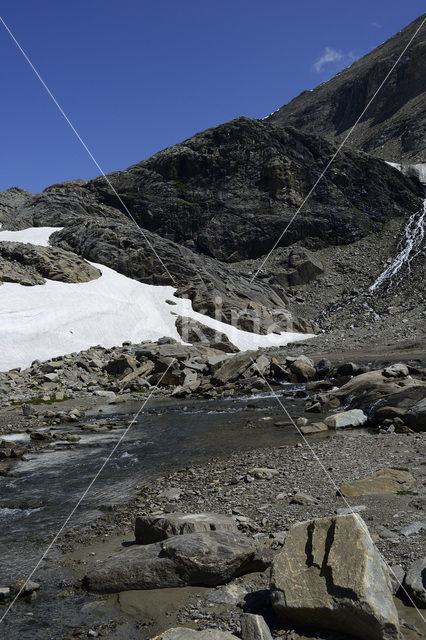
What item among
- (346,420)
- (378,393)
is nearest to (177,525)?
(346,420)

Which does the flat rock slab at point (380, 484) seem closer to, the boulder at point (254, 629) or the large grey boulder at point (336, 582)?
the large grey boulder at point (336, 582)

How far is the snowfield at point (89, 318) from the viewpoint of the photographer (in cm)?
3553

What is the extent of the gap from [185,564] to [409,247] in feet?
262

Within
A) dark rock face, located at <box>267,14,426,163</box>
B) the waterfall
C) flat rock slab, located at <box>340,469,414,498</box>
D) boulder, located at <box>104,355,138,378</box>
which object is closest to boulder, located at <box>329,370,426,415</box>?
flat rock slab, located at <box>340,469,414,498</box>

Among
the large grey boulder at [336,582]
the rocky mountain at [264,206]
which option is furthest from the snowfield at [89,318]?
the large grey boulder at [336,582]

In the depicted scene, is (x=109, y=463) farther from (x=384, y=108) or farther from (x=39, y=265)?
(x=384, y=108)

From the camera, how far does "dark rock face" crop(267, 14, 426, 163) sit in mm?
121875

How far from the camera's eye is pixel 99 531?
9008mm

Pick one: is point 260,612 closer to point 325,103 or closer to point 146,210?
point 146,210

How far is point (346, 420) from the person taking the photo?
54.1ft

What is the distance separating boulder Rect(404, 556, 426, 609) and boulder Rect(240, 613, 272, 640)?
179cm

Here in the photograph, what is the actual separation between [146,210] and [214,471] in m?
84.7

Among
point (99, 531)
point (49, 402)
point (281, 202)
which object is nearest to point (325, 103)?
point (281, 202)

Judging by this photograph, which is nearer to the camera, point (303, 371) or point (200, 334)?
point (303, 371)
